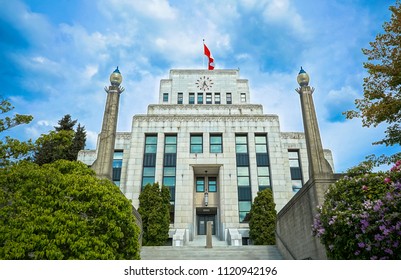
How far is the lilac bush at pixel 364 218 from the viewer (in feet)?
20.4

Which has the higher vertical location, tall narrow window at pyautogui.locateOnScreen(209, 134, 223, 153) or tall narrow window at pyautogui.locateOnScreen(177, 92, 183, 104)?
tall narrow window at pyautogui.locateOnScreen(177, 92, 183, 104)

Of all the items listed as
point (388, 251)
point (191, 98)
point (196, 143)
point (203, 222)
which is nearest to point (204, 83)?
point (191, 98)

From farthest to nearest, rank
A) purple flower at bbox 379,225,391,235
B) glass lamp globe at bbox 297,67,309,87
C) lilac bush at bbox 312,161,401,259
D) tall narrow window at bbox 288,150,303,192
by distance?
tall narrow window at bbox 288,150,303,192 < glass lamp globe at bbox 297,67,309,87 < lilac bush at bbox 312,161,401,259 < purple flower at bbox 379,225,391,235

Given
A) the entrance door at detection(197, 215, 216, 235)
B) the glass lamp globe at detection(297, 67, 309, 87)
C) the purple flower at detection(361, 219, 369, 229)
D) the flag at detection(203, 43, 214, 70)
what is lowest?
the purple flower at detection(361, 219, 369, 229)

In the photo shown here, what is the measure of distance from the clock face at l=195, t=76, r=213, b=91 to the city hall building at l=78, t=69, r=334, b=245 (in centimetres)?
937

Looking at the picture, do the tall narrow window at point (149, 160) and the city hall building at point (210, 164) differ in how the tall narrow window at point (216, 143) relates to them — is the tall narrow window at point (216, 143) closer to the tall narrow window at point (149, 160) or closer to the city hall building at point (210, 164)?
the city hall building at point (210, 164)

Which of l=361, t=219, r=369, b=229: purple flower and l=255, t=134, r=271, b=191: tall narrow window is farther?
l=255, t=134, r=271, b=191: tall narrow window

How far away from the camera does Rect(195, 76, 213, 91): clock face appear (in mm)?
39469

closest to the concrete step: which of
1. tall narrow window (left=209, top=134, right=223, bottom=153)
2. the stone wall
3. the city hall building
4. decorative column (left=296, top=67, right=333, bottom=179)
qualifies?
the stone wall

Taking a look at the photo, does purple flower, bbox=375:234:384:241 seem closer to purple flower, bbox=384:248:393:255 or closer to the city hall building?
purple flower, bbox=384:248:393:255

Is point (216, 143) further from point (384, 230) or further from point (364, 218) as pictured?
point (384, 230)

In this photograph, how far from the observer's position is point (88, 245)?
23.7ft

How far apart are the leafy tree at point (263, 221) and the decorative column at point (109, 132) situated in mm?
14787
